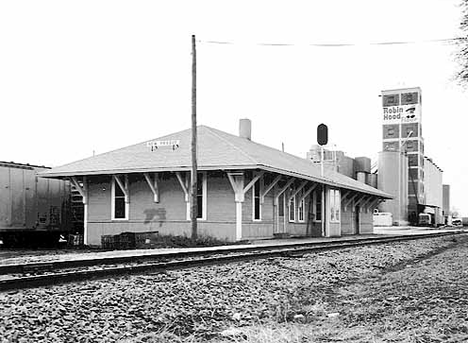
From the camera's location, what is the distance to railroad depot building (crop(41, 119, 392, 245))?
2383cm

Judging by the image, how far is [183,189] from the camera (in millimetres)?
24500

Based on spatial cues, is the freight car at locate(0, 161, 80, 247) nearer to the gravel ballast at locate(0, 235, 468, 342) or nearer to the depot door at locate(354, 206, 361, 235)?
the gravel ballast at locate(0, 235, 468, 342)

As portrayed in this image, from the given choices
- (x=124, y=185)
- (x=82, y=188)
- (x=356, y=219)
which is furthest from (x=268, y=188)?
(x=356, y=219)

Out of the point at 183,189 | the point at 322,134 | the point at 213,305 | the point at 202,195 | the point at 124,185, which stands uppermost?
the point at 322,134

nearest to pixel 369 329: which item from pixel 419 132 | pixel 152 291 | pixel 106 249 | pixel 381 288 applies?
pixel 152 291

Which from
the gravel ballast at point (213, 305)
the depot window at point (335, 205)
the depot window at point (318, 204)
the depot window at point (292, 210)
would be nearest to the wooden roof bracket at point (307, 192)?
the depot window at point (292, 210)

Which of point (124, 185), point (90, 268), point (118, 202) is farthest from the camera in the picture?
point (118, 202)

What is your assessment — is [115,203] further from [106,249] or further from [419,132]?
[419,132]

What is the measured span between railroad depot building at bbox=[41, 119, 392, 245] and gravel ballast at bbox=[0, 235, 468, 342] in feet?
37.4

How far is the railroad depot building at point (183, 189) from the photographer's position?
23.8 metres

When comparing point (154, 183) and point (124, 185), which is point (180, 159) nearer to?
point (154, 183)

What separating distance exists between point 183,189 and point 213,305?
16.2m

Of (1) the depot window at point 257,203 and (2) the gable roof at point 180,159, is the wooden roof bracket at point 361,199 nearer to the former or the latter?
(2) the gable roof at point 180,159

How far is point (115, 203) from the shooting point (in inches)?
1043
